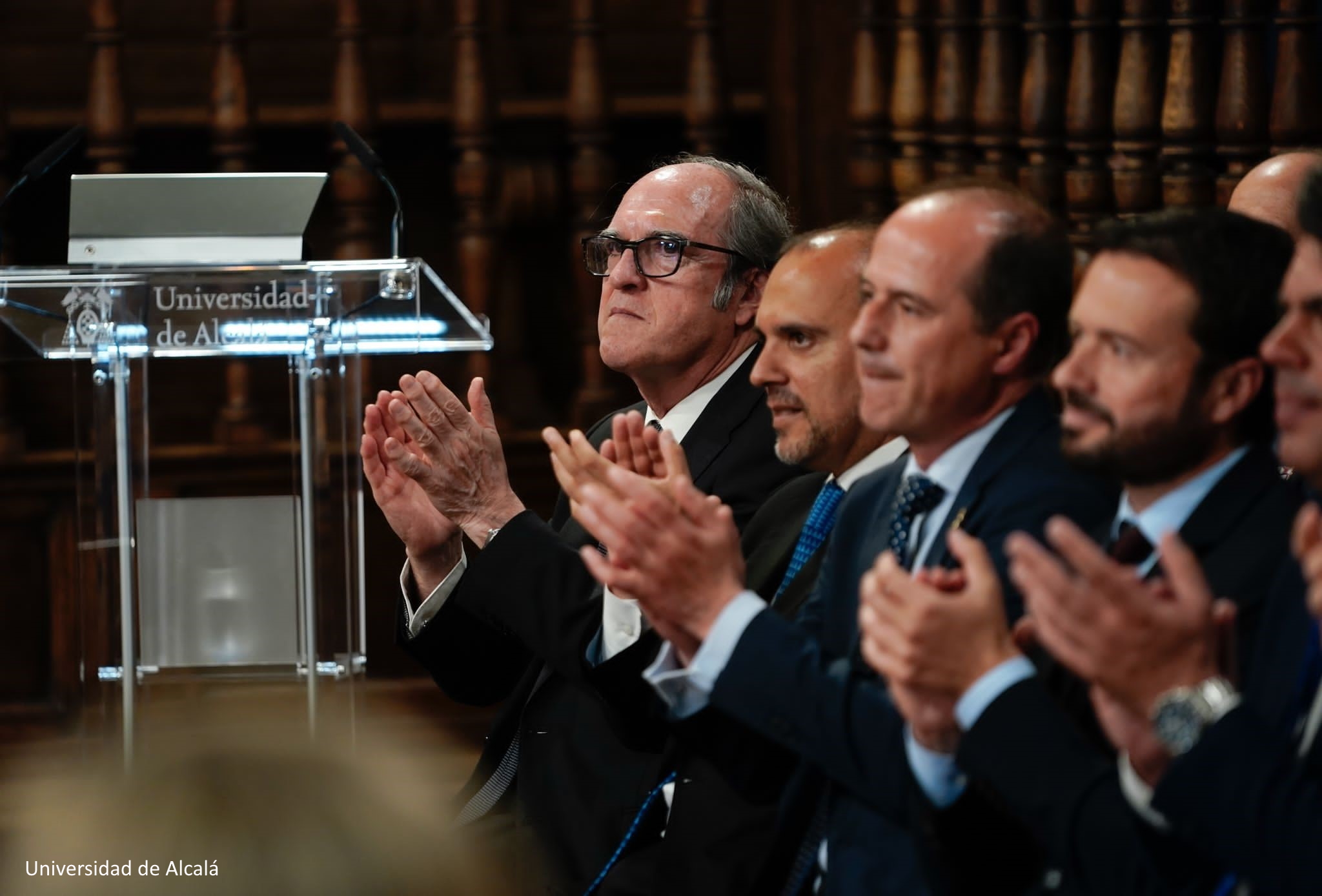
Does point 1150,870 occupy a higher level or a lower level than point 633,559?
lower

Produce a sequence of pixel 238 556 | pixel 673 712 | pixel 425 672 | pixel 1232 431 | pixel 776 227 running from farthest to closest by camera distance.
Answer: pixel 425 672, pixel 776 227, pixel 238 556, pixel 673 712, pixel 1232 431

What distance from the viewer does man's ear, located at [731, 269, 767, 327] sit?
9.30 ft

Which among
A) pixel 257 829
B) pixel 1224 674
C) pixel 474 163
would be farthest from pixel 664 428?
pixel 257 829

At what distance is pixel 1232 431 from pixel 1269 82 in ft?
6.03

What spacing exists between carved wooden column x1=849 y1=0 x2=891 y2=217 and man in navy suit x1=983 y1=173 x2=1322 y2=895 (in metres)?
2.65

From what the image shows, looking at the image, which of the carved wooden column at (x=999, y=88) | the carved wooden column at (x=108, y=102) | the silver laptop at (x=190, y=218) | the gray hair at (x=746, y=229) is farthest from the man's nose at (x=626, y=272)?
the carved wooden column at (x=108, y=102)

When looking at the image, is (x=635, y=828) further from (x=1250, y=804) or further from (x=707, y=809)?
(x=1250, y=804)

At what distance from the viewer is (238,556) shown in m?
2.63

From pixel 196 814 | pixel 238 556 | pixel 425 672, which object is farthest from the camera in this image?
pixel 425 672

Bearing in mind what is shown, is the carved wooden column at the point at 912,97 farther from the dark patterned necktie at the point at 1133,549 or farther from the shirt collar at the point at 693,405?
the dark patterned necktie at the point at 1133,549

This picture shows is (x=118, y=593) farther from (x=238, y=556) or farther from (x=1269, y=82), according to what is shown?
(x=1269, y=82)

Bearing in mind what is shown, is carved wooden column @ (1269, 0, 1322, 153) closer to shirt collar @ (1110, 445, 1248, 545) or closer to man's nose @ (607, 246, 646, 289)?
man's nose @ (607, 246, 646, 289)

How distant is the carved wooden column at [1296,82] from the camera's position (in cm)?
303

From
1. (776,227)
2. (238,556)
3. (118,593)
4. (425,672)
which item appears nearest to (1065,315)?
(776,227)
